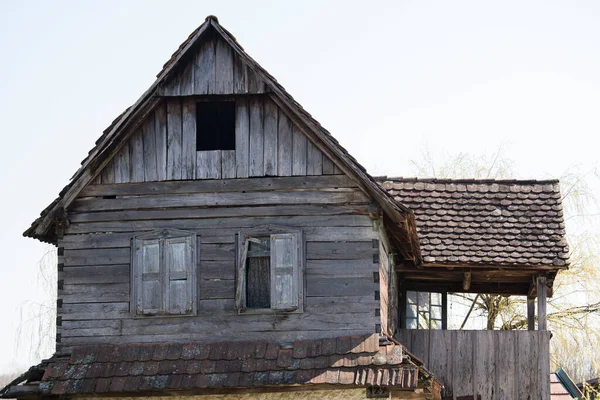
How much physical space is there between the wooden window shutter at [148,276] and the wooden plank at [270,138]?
7.39 feet

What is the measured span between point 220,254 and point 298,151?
2.15m

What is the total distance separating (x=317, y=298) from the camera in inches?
794

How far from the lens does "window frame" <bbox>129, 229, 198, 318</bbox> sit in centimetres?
2048

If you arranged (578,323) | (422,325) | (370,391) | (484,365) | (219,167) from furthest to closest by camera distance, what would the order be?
(578,323)
(422,325)
(484,365)
(219,167)
(370,391)

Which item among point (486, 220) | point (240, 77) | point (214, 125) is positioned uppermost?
point (240, 77)

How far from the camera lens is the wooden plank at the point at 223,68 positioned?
816 inches

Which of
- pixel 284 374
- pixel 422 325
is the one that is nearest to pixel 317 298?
pixel 284 374

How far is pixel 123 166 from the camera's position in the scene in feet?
69.1

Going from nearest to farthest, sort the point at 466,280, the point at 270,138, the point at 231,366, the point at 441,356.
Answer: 1. the point at 231,366
2. the point at 270,138
3. the point at 441,356
4. the point at 466,280

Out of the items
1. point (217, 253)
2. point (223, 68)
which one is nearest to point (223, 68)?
point (223, 68)

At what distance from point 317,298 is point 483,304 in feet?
37.3

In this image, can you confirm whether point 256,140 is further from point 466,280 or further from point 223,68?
point 466,280

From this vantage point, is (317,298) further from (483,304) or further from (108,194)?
(483,304)

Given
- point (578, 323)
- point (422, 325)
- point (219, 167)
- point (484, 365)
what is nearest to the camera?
point (219, 167)
